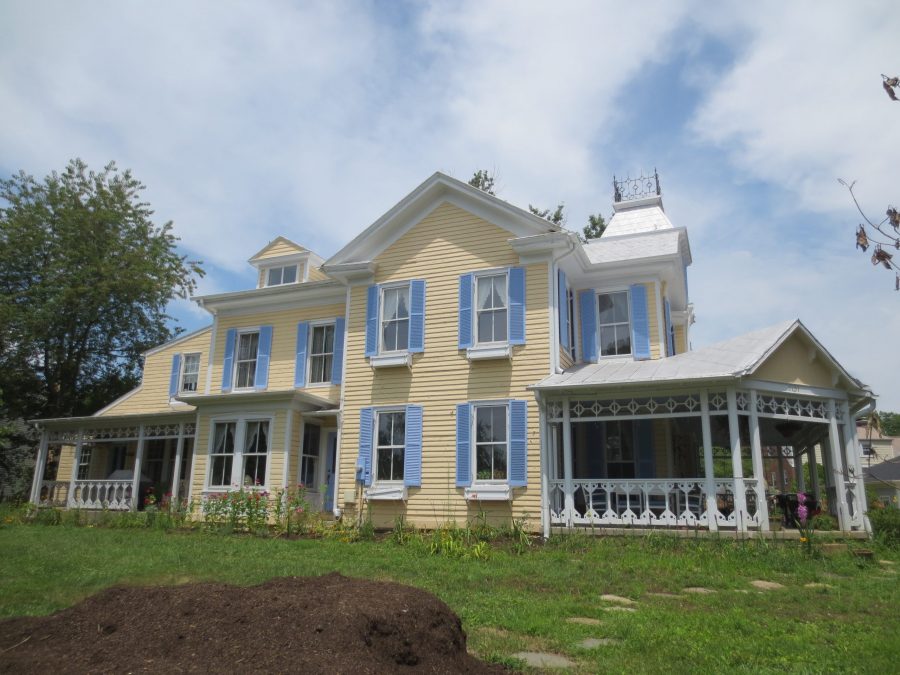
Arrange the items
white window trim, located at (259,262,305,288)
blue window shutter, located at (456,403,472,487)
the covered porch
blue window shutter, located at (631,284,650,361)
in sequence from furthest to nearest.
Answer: white window trim, located at (259,262,305,288) → the covered porch → blue window shutter, located at (631,284,650,361) → blue window shutter, located at (456,403,472,487)

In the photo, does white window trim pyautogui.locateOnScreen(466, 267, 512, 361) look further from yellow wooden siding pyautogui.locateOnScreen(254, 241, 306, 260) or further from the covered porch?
the covered porch

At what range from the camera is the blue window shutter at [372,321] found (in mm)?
15719

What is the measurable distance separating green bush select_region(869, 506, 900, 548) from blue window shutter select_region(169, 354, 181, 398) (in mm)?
19819

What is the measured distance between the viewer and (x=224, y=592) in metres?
4.82

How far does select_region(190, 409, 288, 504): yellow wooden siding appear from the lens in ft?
52.1

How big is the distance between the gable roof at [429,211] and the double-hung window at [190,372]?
8315 mm

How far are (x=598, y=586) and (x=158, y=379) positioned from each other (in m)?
18.6

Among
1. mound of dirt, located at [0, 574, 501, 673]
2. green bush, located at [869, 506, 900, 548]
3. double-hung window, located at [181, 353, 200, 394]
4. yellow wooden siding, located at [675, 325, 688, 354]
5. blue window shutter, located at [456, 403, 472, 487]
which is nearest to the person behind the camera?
mound of dirt, located at [0, 574, 501, 673]

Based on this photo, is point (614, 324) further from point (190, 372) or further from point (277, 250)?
point (190, 372)

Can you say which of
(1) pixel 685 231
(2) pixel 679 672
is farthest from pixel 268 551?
(1) pixel 685 231

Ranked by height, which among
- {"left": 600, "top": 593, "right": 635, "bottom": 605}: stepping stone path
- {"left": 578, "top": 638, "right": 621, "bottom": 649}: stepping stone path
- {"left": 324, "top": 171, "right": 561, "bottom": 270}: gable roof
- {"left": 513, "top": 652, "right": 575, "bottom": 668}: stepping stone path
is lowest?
{"left": 513, "top": 652, "right": 575, "bottom": 668}: stepping stone path

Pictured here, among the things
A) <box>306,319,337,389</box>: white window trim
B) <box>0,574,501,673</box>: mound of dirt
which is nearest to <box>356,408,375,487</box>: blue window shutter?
<box>306,319,337,389</box>: white window trim

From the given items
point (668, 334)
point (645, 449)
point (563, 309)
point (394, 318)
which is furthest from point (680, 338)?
point (394, 318)

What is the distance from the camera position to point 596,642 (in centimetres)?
585
